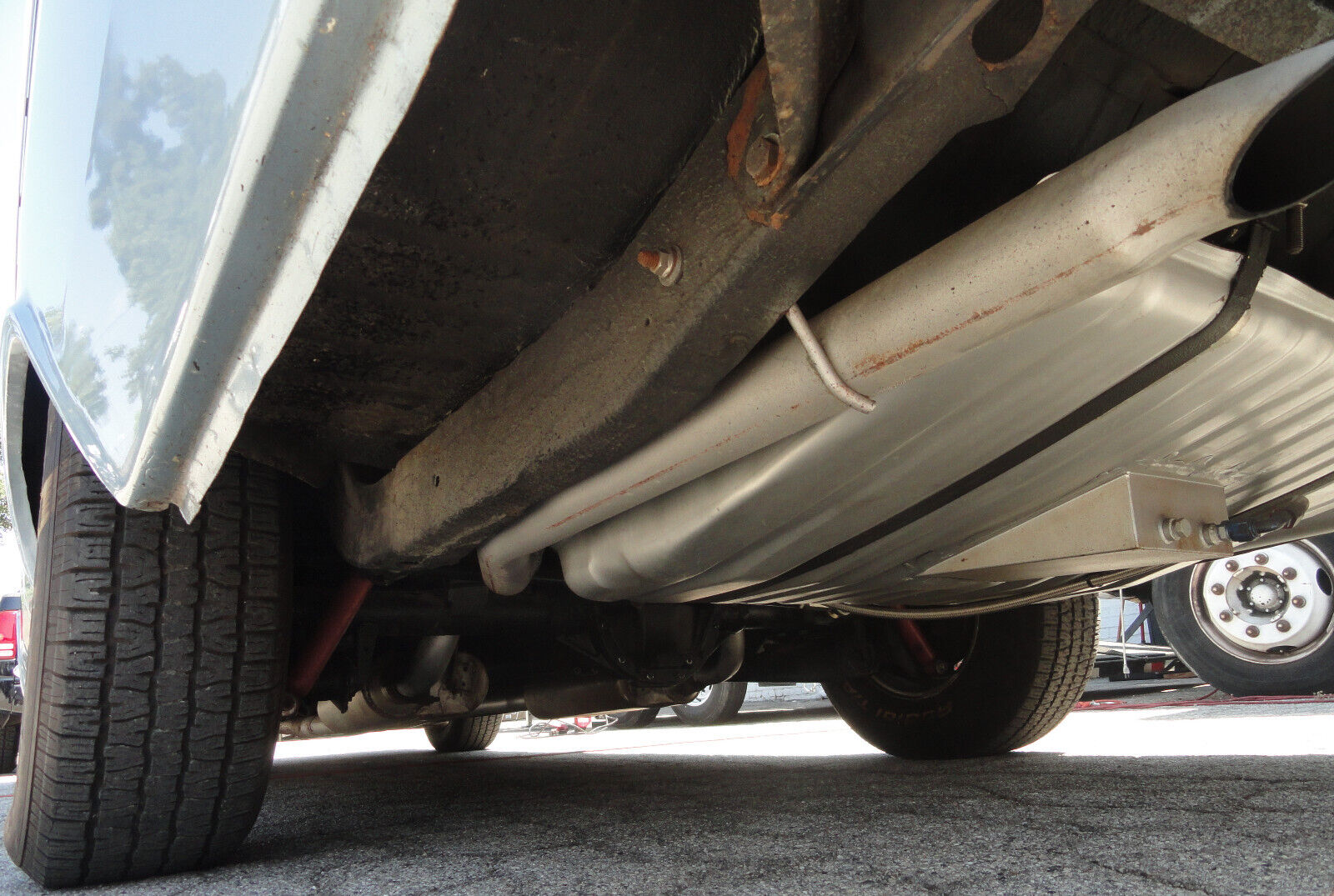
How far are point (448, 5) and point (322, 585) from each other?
1235mm

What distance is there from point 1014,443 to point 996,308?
0.38 meters

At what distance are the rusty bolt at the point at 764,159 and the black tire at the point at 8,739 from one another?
4.85 meters

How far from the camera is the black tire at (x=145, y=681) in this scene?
1114 mm

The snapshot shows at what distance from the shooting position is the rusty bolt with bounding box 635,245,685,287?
70 centimetres

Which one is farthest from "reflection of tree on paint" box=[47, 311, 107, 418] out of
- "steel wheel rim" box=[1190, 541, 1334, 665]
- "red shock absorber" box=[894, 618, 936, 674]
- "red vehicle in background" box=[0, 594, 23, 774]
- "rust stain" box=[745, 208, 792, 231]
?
"steel wheel rim" box=[1190, 541, 1334, 665]

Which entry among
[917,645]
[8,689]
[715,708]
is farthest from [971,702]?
[8,689]

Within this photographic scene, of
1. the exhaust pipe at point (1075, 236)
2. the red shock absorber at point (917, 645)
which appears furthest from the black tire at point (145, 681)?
the red shock absorber at point (917, 645)

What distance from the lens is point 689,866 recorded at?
1029 millimetres

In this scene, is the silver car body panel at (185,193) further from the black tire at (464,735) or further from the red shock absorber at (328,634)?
the black tire at (464,735)

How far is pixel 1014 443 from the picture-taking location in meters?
0.97

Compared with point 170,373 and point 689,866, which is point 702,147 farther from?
point 689,866

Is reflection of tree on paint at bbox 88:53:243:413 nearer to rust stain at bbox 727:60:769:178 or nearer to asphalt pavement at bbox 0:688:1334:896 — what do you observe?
rust stain at bbox 727:60:769:178

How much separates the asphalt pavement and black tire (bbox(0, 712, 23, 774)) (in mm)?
2781

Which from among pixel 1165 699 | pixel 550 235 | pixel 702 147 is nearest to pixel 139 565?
pixel 550 235
